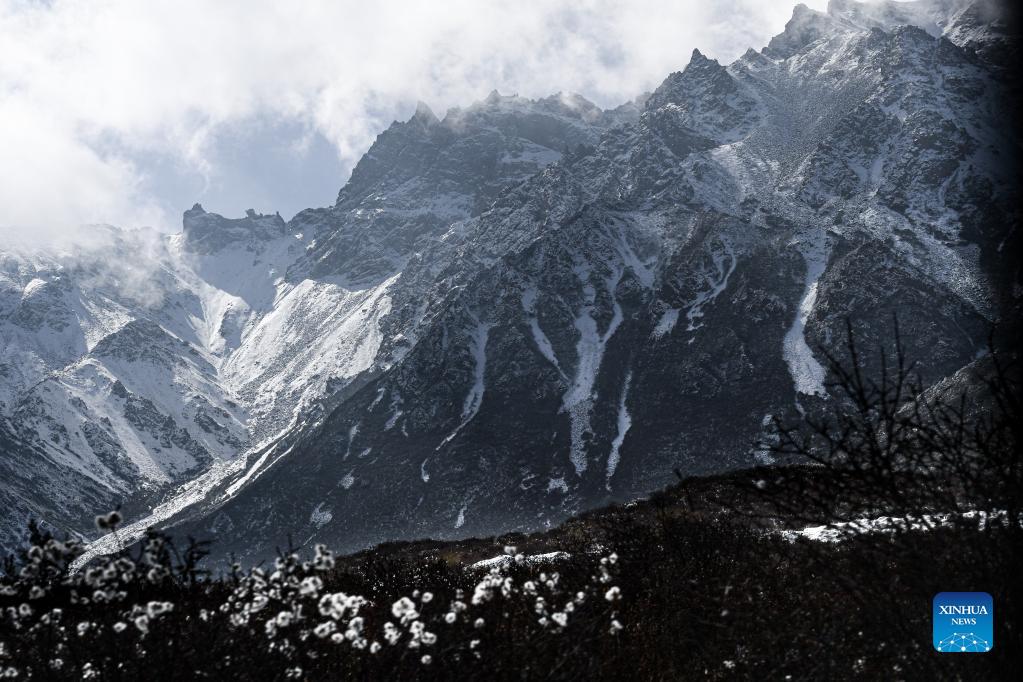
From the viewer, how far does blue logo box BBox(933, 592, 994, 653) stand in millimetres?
6363

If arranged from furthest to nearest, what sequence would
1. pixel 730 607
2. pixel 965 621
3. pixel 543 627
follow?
pixel 730 607
pixel 543 627
pixel 965 621

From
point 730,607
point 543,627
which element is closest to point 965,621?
point 543,627

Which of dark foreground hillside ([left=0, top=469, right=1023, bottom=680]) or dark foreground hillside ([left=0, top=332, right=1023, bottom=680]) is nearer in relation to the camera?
dark foreground hillside ([left=0, top=332, right=1023, bottom=680])

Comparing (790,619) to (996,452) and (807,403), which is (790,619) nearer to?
(996,452)

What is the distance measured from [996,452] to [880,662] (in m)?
2.85

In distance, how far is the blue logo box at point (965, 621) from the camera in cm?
636

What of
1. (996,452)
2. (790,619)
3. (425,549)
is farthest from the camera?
(425,549)

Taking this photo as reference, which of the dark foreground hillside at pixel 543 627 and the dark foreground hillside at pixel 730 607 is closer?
the dark foreground hillside at pixel 730 607

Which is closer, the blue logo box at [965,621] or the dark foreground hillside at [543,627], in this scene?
the blue logo box at [965,621]

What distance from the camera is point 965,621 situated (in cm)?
641

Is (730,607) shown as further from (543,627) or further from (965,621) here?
(965,621)

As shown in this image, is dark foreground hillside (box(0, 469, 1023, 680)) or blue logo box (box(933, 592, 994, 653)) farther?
dark foreground hillside (box(0, 469, 1023, 680))

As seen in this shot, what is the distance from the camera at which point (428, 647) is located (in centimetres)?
822

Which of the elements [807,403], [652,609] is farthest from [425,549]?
[807,403]
